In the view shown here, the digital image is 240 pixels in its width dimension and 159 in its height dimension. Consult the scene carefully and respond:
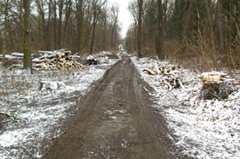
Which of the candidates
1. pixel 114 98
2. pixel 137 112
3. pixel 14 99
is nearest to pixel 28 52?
pixel 14 99

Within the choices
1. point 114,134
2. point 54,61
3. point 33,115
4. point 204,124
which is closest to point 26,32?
point 54,61

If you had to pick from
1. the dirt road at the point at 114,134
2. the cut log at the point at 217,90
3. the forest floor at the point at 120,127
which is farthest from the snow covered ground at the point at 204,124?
the dirt road at the point at 114,134

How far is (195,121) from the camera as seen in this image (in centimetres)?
396

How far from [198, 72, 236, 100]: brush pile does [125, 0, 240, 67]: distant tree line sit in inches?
19.2

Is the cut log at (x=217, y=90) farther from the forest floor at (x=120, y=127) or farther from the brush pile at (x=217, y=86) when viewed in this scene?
the forest floor at (x=120, y=127)

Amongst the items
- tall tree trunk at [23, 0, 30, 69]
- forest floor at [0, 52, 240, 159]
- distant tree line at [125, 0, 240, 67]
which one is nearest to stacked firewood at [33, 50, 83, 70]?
tall tree trunk at [23, 0, 30, 69]

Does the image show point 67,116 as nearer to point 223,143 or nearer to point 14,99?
point 14,99

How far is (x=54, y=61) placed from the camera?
41.4 ft

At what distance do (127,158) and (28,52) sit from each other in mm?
10793

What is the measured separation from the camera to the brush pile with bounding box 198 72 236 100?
4.55 metres

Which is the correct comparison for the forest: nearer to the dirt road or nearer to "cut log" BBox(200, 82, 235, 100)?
"cut log" BBox(200, 82, 235, 100)

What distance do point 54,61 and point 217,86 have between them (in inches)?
438

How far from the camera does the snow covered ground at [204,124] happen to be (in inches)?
111

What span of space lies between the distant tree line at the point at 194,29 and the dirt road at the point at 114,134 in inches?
106
